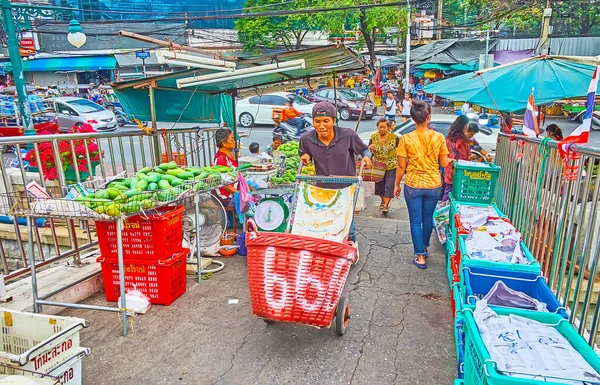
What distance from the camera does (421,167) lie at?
4777 mm

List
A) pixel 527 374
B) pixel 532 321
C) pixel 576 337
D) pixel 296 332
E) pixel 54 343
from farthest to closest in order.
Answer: pixel 296 332 → pixel 54 343 → pixel 532 321 → pixel 576 337 → pixel 527 374

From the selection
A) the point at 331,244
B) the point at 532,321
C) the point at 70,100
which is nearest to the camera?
the point at 532,321

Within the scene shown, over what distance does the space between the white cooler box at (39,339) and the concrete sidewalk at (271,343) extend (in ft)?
1.53

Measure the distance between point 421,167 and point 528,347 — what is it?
115 inches

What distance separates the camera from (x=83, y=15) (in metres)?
33.9

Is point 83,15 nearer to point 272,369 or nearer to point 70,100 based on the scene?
point 70,100

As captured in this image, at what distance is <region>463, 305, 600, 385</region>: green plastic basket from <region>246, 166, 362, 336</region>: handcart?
965 millimetres

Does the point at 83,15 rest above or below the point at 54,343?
above

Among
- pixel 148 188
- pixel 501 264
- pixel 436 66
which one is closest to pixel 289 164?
pixel 148 188

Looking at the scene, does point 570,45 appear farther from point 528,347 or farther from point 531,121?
point 528,347

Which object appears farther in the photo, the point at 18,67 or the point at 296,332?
the point at 18,67

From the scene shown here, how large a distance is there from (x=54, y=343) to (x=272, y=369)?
147 cm

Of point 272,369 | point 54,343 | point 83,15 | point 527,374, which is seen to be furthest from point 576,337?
point 83,15

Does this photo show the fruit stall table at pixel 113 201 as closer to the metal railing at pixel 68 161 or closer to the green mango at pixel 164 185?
the green mango at pixel 164 185
